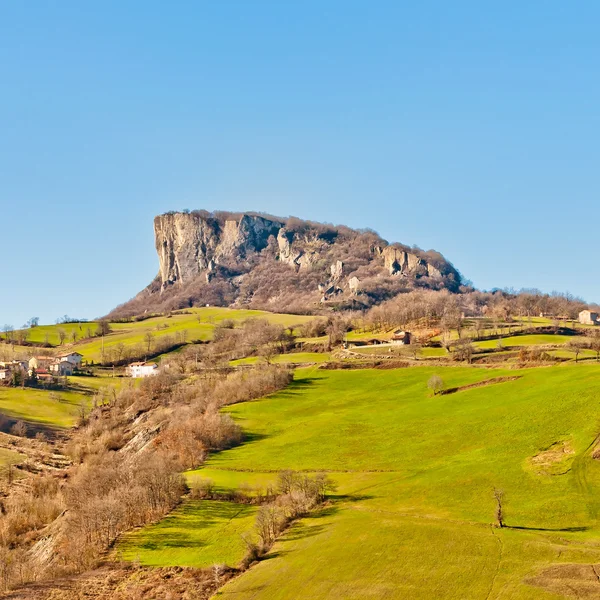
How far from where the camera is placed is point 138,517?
5959 cm

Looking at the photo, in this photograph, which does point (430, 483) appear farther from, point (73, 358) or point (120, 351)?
point (120, 351)

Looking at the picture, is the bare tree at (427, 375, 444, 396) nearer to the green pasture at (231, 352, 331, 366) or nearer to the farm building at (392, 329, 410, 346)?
the green pasture at (231, 352, 331, 366)

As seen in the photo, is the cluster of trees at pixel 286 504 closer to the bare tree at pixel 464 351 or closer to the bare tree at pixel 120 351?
the bare tree at pixel 464 351

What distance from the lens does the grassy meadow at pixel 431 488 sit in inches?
1567

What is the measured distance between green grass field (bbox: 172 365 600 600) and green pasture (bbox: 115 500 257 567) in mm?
4114

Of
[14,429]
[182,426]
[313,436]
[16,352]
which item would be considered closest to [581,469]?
[313,436]

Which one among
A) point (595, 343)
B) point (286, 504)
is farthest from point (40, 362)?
point (286, 504)

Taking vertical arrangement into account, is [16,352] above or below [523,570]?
above

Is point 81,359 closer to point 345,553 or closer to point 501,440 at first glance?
point 501,440

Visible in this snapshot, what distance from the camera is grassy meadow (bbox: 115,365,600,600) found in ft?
131

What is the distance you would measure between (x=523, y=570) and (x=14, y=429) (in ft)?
277

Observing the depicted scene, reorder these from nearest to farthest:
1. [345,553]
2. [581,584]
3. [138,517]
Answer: [581,584] < [345,553] < [138,517]

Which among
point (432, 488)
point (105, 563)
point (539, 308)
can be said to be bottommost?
point (105, 563)

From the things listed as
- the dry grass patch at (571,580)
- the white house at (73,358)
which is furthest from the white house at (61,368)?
the dry grass patch at (571,580)
